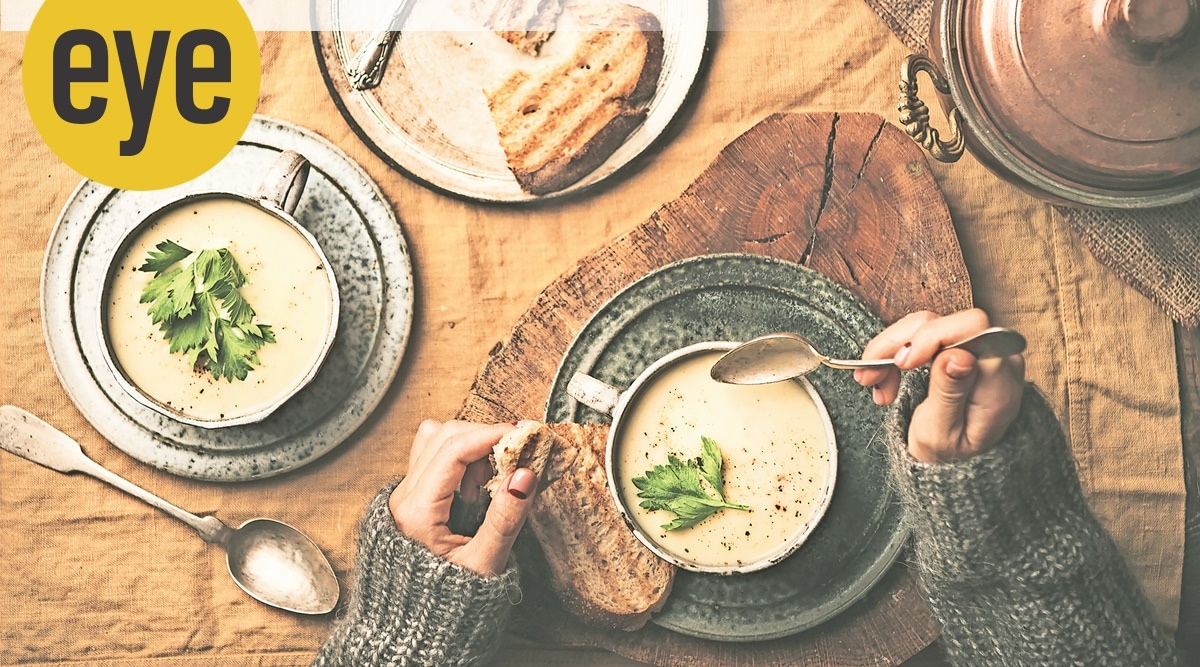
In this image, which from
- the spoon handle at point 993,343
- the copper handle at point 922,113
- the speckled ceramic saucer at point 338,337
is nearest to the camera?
the spoon handle at point 993,343

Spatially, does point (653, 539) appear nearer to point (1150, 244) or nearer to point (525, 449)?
point (525, 449)

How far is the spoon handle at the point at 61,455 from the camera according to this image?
90 centimetres

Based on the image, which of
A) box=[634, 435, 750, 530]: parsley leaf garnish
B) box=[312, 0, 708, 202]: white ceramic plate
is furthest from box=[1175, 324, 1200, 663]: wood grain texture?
box=[312, 0, 708, 202]: white ceramic plate

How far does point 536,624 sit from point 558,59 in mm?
566

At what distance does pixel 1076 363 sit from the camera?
2.92ft

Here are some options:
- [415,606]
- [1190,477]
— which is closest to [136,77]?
[415,606]

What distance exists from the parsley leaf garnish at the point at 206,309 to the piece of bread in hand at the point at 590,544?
0.28 meters

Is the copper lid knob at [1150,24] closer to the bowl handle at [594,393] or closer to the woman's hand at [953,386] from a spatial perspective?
the woman's hand at [953,386]

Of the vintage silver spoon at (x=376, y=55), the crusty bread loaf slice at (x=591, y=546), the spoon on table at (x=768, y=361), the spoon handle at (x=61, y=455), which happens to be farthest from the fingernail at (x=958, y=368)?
the spoon handle at (x=61, y=455)

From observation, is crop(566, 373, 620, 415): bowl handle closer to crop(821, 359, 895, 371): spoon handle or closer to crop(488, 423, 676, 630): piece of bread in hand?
crop(488, 423, 676, 630): piece of bread in hand

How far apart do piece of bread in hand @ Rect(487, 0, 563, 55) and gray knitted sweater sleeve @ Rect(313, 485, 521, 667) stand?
47 centimetres

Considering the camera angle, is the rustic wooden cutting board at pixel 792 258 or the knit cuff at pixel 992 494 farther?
the rustic wooden cutting board at pixel 792 258

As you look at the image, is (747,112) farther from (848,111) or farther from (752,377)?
(752,377)

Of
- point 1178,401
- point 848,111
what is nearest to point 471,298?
point 848,111
